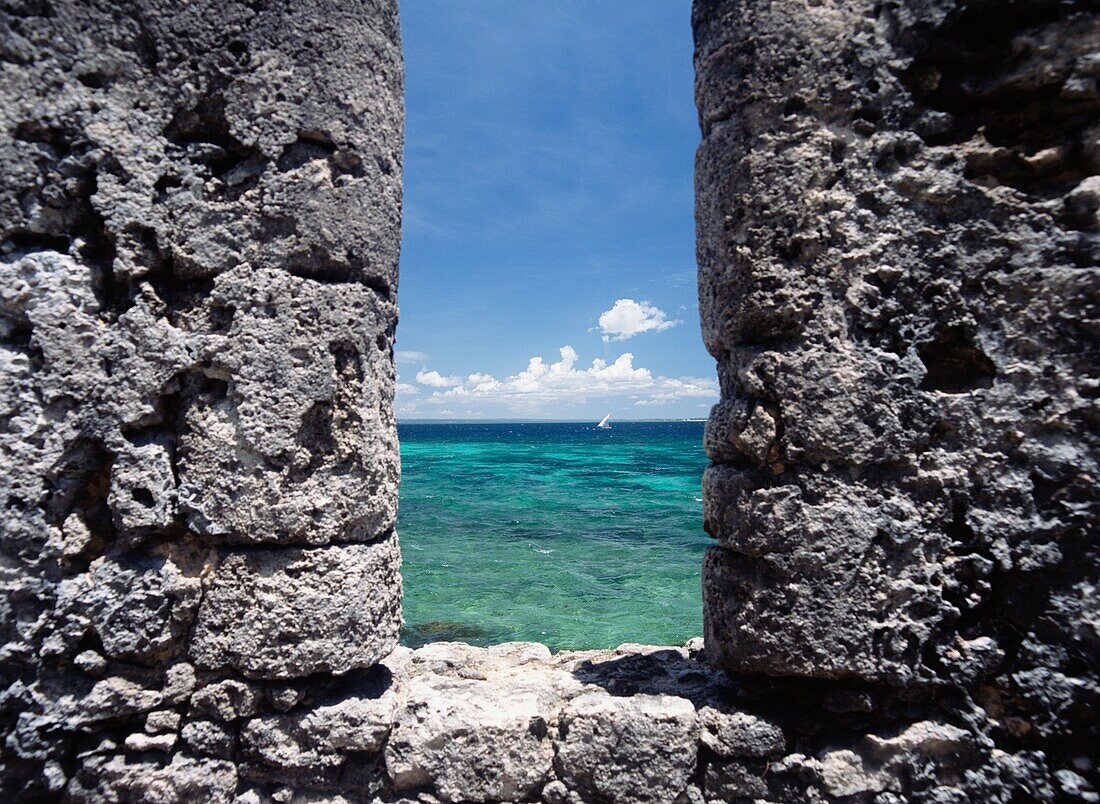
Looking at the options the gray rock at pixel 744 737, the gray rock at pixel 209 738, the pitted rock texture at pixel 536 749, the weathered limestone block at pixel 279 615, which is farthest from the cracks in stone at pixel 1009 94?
the gray rock at pixel 209 738

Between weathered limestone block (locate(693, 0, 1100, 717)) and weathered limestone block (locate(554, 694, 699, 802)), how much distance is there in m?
0.36

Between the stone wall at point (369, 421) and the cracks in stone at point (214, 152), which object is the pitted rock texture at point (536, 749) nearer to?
the stone wall at point (369, 421)

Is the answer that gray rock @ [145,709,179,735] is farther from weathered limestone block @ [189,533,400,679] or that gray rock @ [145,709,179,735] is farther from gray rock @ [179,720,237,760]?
weathered limestone block @ [189,533,400,679]

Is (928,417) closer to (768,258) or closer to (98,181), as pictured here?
(768,258)

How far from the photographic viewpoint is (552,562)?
41.3 feet

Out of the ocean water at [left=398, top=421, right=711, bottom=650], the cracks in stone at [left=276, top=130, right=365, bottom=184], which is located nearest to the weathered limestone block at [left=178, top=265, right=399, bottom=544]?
the cracks in stone at [left=276, top=130, right=365, bottom=184]

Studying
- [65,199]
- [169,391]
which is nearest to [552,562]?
[169,391]

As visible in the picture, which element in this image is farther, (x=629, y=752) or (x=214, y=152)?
(x=214, y=152)

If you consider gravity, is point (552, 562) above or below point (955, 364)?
below

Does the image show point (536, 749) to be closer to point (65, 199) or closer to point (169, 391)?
point (169, 391)

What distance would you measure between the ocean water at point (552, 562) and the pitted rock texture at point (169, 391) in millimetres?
5432

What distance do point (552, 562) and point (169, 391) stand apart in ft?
35.6

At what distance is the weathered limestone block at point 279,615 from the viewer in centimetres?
230

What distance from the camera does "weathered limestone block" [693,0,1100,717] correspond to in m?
2.15
